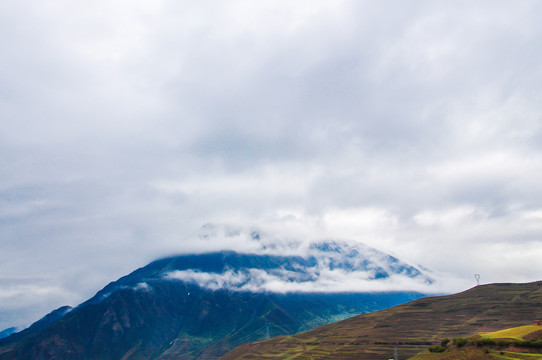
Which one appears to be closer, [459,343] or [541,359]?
[541,359]

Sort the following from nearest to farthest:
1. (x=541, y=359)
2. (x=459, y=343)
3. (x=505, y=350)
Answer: (x=541, y=359) < (x=505, y=350) < (x=459, y=343)

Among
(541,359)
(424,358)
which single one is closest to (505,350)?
(541,359)

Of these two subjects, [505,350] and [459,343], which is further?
[459,343]

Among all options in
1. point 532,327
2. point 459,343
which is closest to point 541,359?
point 459,343

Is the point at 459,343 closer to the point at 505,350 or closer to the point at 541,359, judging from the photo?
the point at 505,350

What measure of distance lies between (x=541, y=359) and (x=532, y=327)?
51.0 meters

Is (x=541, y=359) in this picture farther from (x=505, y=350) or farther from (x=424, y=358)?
(x=424, y=358)

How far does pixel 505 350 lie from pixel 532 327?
39.7m

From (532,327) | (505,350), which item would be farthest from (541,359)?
(532,327)

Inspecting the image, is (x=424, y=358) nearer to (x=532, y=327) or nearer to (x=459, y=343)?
(x=459, y=343)

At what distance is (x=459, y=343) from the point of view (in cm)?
15675

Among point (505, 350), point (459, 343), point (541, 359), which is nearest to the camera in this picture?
point (541, 359)

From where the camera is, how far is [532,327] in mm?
165000

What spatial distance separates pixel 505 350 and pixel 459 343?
2167cm
